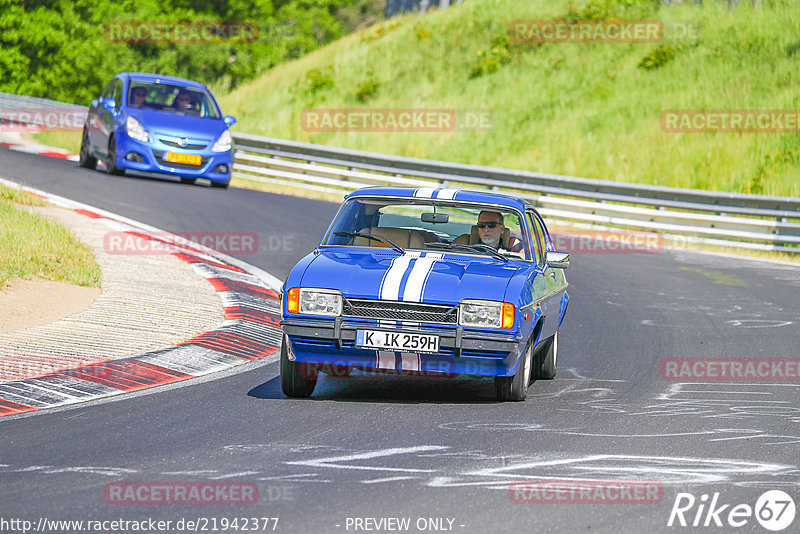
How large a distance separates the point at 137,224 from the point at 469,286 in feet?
32.1

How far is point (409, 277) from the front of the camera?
313 inches

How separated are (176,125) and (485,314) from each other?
13927mm

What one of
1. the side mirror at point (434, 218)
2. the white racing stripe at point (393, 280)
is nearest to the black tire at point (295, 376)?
the white racing stripe at point (393, 280)

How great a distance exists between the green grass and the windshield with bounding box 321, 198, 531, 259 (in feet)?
12.9

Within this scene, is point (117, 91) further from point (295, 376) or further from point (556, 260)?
point (295, 376)

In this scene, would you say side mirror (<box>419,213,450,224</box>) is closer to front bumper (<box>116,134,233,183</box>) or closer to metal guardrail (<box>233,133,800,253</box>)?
front bumper (<box>116,134,233,183</box>)

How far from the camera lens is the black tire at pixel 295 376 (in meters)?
8.11

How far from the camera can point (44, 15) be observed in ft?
178

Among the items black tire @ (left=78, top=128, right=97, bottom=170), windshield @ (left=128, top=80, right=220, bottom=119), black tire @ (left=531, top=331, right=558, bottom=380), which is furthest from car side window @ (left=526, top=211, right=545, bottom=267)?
black tire @ (left=78, top=128, right=97, bottom=170)

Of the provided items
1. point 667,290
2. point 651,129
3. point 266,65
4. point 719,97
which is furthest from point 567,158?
point 266,65

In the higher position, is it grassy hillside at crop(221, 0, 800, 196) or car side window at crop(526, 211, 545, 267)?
grassy hillside at crop(221, 0, 800, 196)

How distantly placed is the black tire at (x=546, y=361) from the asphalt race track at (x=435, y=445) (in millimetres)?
152

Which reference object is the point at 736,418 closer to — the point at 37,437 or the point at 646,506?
the point at 646,506

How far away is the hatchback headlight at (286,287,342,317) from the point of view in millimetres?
7871
